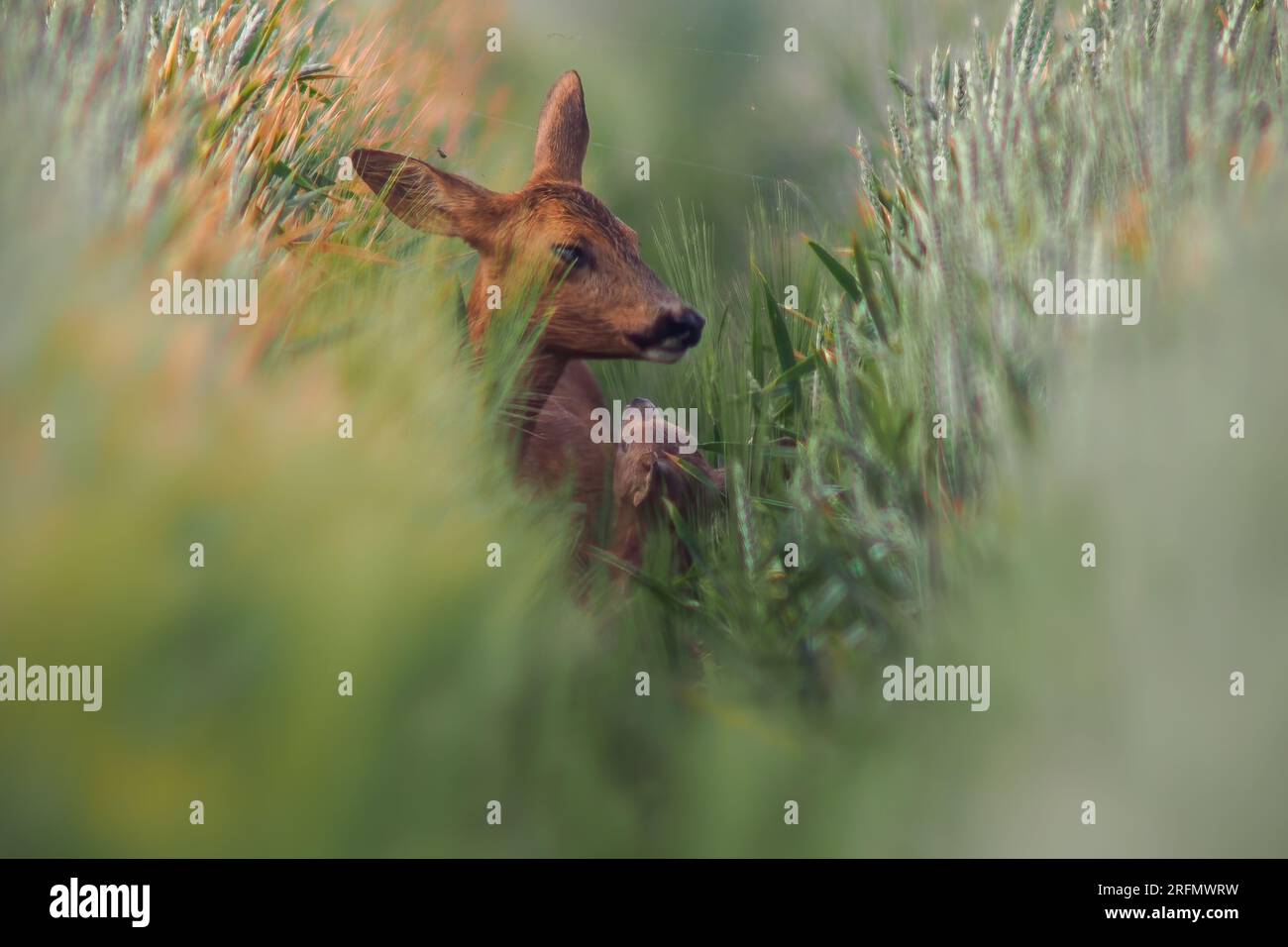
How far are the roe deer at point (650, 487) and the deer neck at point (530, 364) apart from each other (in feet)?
0.49

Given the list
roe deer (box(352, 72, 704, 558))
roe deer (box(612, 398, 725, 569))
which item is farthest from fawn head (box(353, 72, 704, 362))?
roe deer (box(612, 398, 725, 569))

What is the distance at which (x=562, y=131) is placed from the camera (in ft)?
6.12

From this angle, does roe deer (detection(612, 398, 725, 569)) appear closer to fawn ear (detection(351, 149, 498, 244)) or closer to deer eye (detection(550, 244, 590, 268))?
deer eye (detection(550, 244, 590, 268))

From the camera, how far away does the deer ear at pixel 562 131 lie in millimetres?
1853

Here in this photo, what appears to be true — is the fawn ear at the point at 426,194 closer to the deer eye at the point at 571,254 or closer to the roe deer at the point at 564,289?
the roe deer at the point at 564,289

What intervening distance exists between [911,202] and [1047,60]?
29cm

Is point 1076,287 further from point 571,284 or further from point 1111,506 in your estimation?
point 571,284

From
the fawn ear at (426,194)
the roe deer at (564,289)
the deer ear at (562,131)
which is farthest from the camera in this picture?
A: the deer ear at (562,131)

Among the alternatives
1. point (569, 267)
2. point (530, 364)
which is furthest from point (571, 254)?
point (530, 364)

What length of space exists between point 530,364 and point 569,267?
0.53 feet

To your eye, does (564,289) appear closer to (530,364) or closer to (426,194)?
(530,364)

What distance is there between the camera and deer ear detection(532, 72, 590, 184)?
1853 millimetres

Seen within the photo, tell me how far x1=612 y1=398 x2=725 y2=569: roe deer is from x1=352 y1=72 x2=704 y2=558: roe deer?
6 cm

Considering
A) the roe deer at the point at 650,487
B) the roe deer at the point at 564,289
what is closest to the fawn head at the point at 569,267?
the roe deer at the point at 564,289
